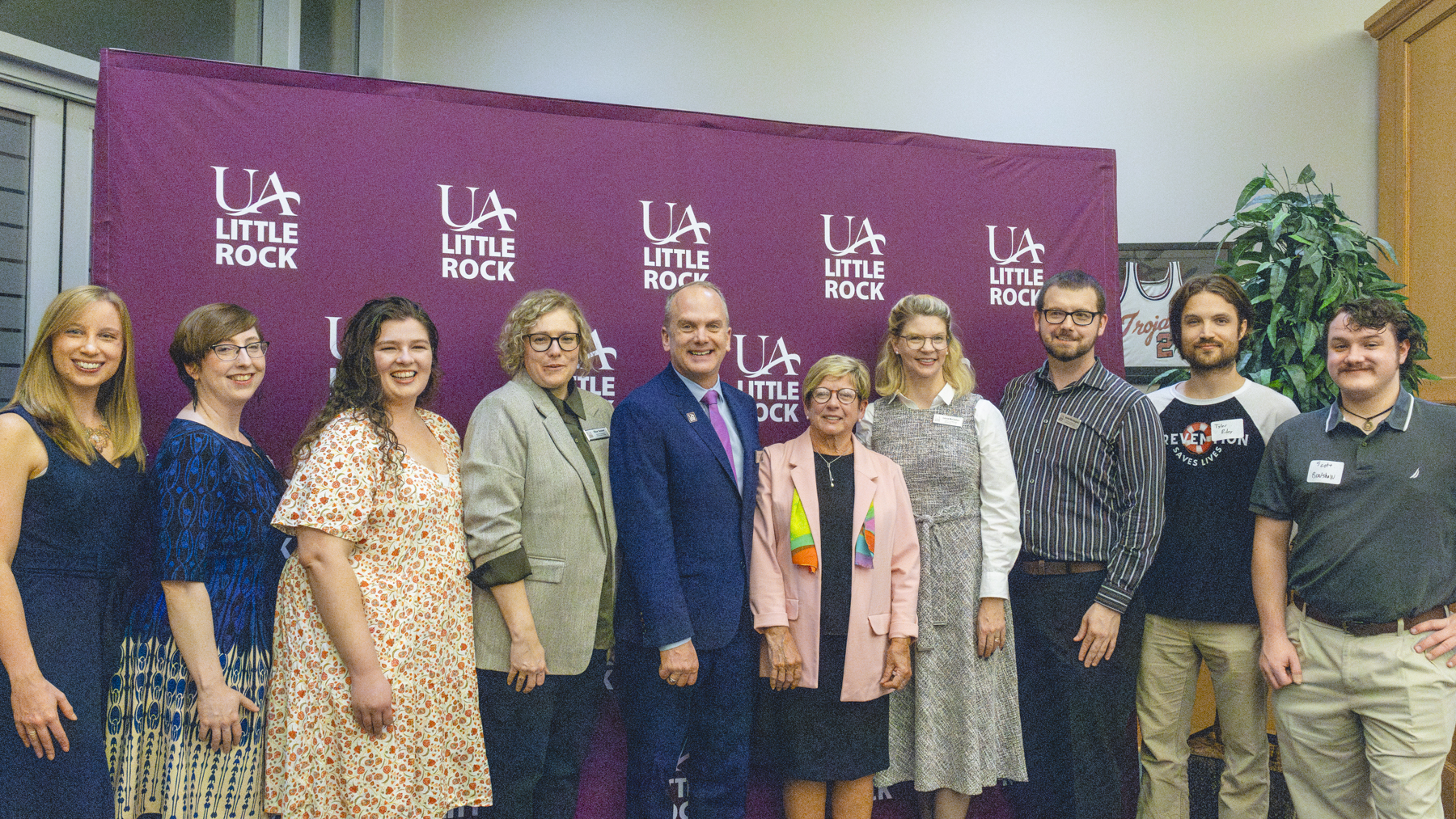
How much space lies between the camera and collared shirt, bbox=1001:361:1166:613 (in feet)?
8.74

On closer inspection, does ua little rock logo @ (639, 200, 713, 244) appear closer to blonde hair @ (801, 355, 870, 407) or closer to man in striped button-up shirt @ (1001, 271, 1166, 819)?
blonde hair @ (801, 355, 870, 407)

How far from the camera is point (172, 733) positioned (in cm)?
214

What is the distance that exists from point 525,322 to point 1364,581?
2.43 metres

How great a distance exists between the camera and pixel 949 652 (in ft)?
8.92

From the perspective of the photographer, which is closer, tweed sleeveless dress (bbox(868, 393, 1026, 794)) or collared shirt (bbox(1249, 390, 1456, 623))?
collared shirt (bbox(1249, 390, 1456, 623))

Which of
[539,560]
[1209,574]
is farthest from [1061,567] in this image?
[539,560]

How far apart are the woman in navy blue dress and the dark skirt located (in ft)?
5.65

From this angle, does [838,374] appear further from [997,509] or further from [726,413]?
[997,509]

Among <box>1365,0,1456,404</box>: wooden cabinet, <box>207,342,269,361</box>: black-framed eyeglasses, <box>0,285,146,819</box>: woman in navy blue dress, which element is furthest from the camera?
<box>1365,0,1456,404</box>: wooden cabinet

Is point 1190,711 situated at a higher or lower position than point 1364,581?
lower

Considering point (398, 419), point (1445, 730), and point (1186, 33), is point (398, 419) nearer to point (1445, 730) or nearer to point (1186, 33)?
point (1445, 730)

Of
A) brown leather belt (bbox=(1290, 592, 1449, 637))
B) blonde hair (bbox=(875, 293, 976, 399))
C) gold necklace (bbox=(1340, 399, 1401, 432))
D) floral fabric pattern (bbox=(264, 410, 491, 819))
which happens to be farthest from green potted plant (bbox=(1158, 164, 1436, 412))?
floral fabric pattern (bbox=(264, 410, 491, 819))

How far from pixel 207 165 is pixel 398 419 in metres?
1.18

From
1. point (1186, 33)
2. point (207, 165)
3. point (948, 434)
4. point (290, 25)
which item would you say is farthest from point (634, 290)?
point (1186, 33)
